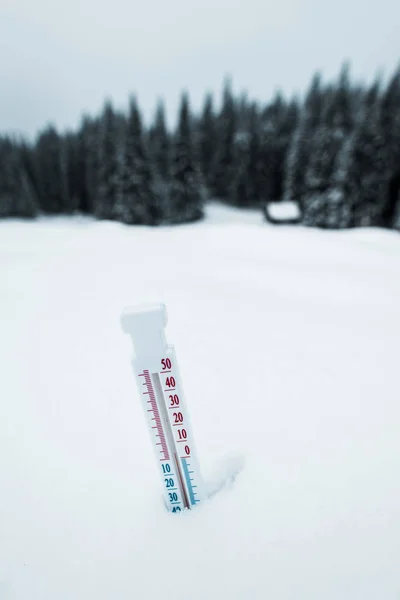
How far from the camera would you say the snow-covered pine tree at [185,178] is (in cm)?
2383

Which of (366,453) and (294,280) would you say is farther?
(294,280)

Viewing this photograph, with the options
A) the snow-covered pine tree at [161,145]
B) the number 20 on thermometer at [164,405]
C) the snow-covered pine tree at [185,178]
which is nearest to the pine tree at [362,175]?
the snow-covered pine tree at [185,178]

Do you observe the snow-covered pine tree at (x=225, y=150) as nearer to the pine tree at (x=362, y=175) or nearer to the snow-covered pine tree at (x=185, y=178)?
the snow-covered pine tree at (x=185, y=178)

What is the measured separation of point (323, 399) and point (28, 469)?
228 centimetres

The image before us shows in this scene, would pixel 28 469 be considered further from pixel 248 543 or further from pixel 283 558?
pixel 283 558

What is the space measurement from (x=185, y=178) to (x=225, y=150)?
13.6 metres

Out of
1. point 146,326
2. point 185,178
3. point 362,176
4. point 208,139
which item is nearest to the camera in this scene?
point 146,326

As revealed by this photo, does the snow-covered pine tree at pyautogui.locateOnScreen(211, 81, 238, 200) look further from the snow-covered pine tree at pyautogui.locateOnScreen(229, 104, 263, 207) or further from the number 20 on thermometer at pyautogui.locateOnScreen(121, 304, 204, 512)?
the number 20 on thermometer at pyautogui.locateOnScreen(121, 304, 204, 512)

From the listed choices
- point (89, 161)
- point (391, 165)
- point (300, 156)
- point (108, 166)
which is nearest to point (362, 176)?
point (391, 165)

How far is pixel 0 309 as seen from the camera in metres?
3.72

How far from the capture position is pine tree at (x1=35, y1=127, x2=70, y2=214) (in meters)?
40.3

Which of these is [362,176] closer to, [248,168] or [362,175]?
[362,175]

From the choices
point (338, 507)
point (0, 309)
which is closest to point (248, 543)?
point (338, 507)

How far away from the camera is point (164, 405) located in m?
1.49
